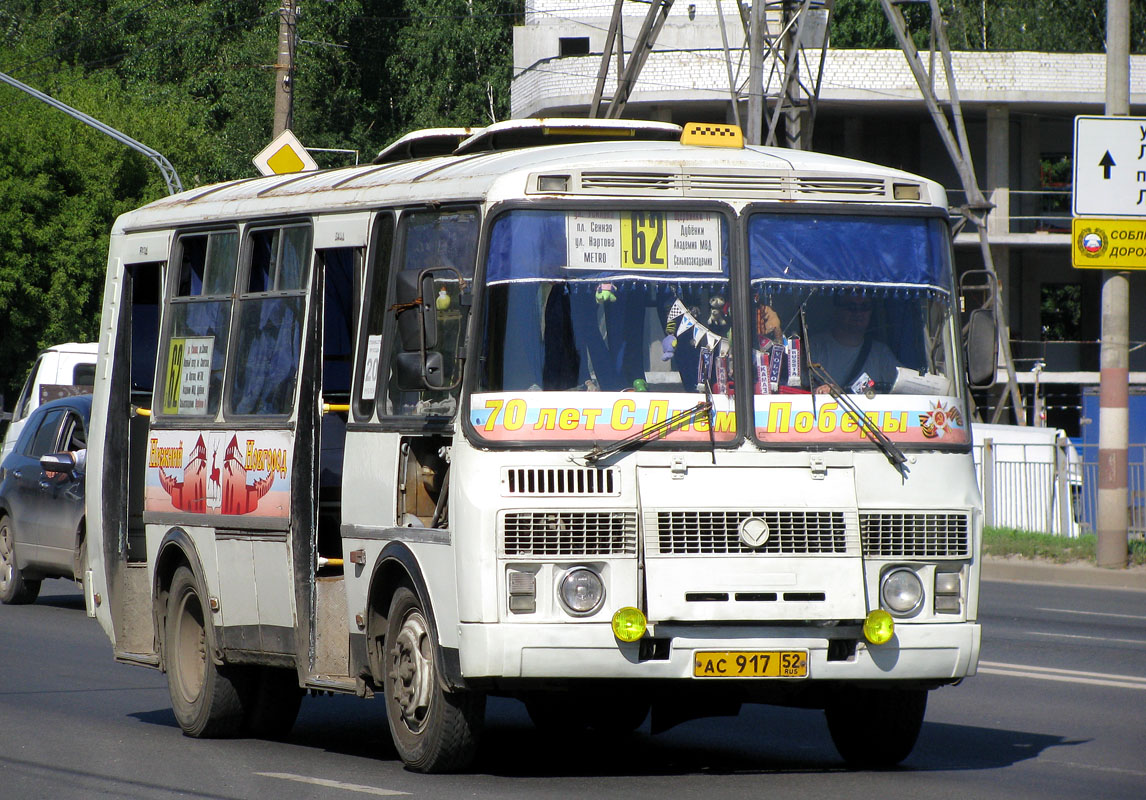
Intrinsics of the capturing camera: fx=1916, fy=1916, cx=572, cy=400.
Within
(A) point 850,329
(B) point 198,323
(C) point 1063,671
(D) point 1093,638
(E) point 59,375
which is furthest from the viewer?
(E) point 59,375

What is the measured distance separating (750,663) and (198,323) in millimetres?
4015

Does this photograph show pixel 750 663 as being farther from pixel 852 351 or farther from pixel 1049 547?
pixel 1049 547

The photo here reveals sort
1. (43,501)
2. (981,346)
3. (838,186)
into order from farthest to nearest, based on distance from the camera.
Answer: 1. (43,501)
2. (981,346)
3. (838,186)

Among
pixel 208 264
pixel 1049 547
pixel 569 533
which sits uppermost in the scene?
pixel 208 264

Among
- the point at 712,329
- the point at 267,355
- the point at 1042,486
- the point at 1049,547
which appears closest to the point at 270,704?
the point at 267,355

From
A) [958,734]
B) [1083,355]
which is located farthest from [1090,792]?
[1083,355]

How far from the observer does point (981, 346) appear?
8484mm

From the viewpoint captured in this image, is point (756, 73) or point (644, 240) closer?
point (644, 240)

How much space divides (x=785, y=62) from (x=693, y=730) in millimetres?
18132

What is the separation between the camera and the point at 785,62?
27031mm

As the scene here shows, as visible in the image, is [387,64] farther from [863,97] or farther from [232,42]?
[863,97]

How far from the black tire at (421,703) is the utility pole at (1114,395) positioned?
48.3 feet

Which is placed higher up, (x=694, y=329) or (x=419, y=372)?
(x=694, y=329)

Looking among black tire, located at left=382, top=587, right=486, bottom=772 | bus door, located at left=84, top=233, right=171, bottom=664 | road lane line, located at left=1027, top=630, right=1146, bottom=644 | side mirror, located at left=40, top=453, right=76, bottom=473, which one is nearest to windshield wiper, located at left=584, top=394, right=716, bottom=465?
black tire, located at left=382, top=587, right=486, bottom=772
